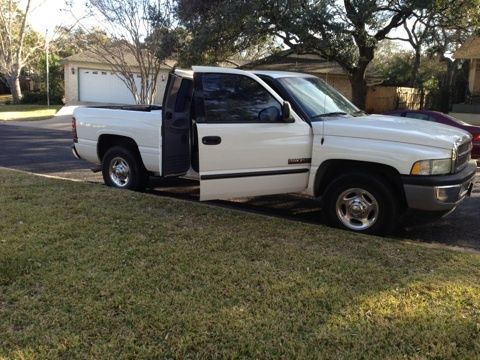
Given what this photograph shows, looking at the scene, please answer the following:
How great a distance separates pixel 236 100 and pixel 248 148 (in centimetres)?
64

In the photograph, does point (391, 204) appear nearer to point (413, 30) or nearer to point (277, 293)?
point (277, 293)

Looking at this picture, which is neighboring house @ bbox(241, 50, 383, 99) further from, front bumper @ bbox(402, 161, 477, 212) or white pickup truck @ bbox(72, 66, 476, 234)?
front bumper @ bbox(402, 161, 477, 212)

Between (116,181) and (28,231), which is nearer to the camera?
(28,231)

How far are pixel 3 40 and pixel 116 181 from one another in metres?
34.0

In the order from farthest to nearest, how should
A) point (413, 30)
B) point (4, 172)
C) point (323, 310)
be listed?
1. point (413, 30)
2. point (4, 172)
3. point (323, 310)

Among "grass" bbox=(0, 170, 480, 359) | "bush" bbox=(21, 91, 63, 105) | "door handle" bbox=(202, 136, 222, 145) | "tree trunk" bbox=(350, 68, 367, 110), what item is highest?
"tree trunk" bbox=(350, 68, 367, 110)

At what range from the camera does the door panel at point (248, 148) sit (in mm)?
6129

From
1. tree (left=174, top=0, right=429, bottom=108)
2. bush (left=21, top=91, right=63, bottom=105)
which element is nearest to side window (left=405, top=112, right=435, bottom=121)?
tree (left=174, top=0, right=429, bottom=108)

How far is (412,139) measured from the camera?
5508 millimetres

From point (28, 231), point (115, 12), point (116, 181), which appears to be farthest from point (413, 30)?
point (28, 231)

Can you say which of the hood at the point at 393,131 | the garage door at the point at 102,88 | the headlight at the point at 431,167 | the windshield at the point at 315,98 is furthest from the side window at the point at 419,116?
the garage door at the point at 102,88

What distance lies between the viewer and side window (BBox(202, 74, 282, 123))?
6.22 meters

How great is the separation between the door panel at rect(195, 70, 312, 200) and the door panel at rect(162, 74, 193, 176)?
1.03 m

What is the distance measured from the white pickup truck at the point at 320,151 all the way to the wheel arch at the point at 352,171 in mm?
12
